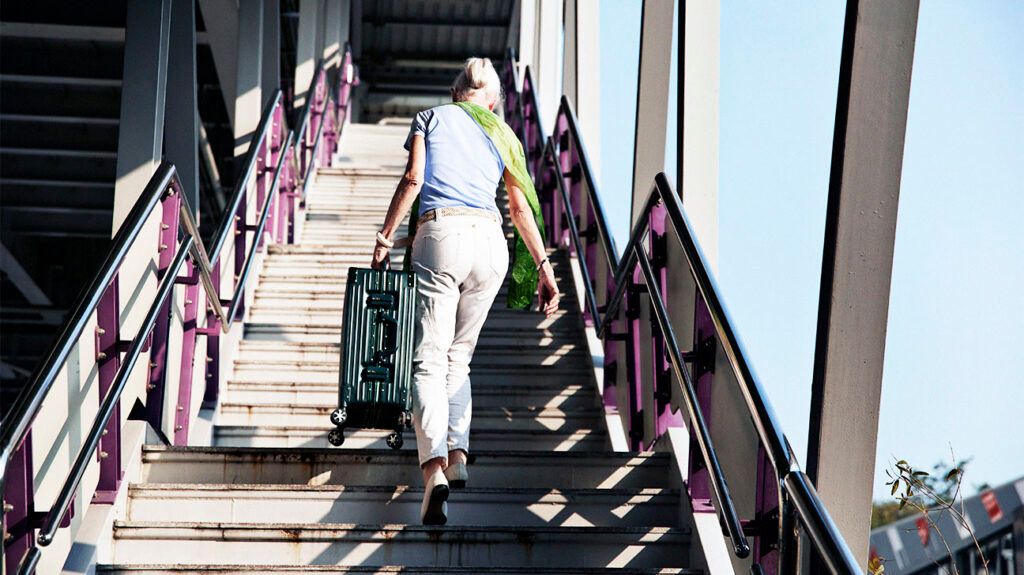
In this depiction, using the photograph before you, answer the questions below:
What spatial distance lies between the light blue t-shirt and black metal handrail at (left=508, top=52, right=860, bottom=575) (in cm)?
63

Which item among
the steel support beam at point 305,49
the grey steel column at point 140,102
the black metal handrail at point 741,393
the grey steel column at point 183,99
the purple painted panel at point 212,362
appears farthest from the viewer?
the steel support beam at point 305,49

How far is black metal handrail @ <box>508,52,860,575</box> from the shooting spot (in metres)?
2.41

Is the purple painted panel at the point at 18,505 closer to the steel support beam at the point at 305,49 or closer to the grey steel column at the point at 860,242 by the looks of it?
the grey steel column at the point at 860,242

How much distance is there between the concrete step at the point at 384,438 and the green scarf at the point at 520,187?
844 mm

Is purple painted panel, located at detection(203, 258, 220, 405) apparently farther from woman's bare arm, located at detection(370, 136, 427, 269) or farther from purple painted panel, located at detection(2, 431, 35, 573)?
purple painted panel, located at detection(2, 431, 35, 573)

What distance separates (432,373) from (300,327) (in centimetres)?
268

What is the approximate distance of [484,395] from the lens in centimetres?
564

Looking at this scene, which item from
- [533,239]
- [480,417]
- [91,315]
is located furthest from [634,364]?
[91,315]

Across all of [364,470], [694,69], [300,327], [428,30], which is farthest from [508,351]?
[428,30]

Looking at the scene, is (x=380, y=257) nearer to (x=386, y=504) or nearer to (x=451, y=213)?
(x=451, y=213)

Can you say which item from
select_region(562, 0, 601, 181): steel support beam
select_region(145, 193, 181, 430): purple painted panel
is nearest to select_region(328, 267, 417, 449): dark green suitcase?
select_region(145, 193, 181, 430): purple painted panel

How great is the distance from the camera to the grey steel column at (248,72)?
1005 centimetres

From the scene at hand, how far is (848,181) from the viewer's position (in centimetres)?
284

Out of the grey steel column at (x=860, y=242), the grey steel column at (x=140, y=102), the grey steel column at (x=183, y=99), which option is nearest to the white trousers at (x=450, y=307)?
the grey steel column at (x=860, y=242)
